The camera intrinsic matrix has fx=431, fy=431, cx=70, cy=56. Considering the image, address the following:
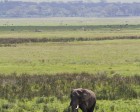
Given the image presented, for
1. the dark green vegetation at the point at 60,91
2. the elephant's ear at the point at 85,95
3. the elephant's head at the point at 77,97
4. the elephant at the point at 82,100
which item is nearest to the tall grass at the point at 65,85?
the dark green vegetation at the point at 60,91

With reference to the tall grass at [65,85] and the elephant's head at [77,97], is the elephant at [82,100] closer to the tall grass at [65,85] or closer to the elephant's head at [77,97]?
the elephant's head at [77,97]

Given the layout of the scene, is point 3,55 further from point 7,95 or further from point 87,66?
point 7,95

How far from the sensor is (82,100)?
21.4 meters

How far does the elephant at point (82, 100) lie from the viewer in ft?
67.4

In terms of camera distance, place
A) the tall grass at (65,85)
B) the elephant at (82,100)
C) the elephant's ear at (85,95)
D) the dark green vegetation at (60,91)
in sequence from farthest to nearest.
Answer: the tall grass at (65,85), the dark green vegetation at (60,91), the elephant's ear at (85,95), the elephant at (82,100)

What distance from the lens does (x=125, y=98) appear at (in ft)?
97.9

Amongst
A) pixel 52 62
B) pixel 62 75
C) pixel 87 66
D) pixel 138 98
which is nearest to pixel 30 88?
pixel 62 75

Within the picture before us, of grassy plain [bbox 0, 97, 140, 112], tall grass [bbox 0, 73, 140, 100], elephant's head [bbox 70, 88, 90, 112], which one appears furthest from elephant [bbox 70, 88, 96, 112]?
tall grass [bbox 0, 73, 140, 100]

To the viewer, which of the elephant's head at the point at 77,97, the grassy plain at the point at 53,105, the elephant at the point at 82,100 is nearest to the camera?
the elephant's head at the point at 77,97

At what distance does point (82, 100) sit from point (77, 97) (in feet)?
2.09

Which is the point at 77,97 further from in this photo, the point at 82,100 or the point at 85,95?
the point at 85,95

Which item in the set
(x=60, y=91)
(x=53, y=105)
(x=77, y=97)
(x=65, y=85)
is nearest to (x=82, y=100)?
(x=77, y=97)

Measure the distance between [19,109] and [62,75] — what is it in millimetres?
11006

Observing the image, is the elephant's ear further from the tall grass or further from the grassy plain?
the tall grass
